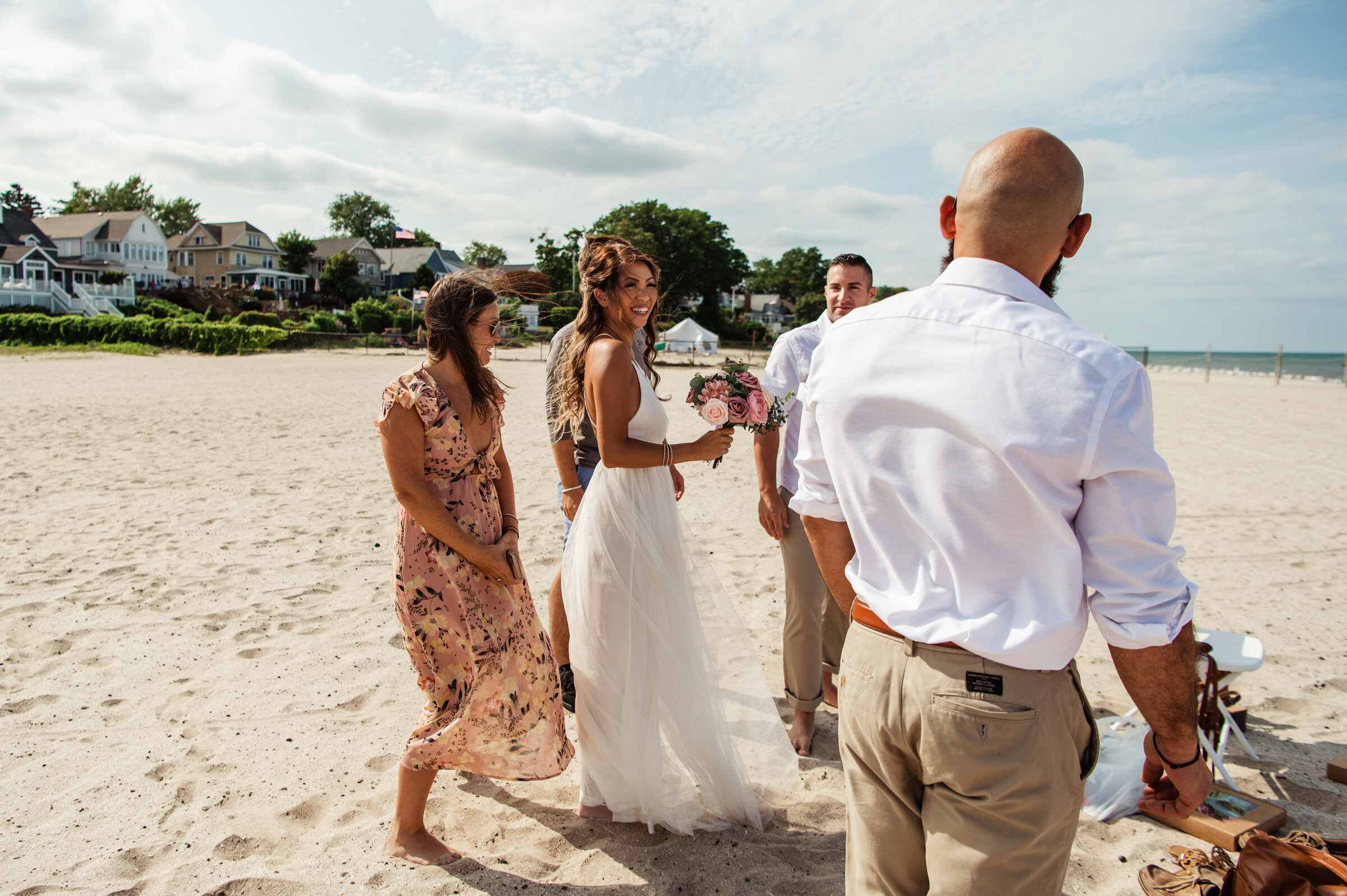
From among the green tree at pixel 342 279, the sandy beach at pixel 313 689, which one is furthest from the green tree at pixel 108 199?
the sandy beach at pixel 313 689

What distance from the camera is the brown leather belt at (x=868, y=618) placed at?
1.68m

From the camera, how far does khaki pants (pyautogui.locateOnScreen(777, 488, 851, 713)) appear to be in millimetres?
3684

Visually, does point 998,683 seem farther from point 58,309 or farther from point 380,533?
point 58,309

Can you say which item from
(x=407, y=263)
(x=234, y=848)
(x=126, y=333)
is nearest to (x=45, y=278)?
(x=126, y=333)

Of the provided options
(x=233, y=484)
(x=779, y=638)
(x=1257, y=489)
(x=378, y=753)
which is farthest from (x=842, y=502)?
(x=1257, y=489)

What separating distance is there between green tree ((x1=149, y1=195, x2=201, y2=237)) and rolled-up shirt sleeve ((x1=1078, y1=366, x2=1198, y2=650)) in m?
111

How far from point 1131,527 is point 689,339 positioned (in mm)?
46748

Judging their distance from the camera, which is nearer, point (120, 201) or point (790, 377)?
point (790, 377)

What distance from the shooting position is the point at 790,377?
13.0 feet

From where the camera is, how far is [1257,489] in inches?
378

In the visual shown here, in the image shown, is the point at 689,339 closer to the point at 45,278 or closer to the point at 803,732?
the point at 803,732

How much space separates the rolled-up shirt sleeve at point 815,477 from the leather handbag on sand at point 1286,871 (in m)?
1.61

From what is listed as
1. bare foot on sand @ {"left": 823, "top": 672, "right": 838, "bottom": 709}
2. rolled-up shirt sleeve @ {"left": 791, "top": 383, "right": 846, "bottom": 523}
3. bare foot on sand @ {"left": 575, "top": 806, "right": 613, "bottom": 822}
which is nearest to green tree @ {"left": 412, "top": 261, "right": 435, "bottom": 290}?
bare foot on sand @ {"left": 823, "top": 672, "right": 838, "bottom": 709}

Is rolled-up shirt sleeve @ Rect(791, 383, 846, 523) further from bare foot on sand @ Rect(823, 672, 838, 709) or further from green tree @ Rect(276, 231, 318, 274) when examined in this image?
green tree @ Rect(276, 231, 318, 274)
